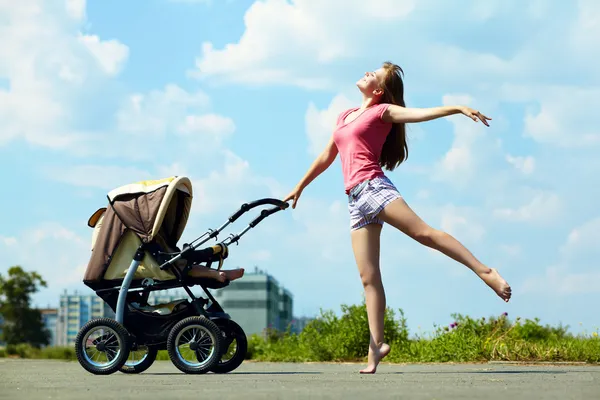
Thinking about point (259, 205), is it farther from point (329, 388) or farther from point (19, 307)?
point (19, 307)

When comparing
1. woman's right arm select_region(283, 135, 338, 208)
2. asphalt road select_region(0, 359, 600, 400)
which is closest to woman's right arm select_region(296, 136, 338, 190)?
woman's right arm select_region(283, 135, 338, 208)

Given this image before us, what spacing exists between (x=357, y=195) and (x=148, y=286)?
206cm

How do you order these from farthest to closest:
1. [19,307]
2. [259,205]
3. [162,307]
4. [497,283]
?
[19,307]
[162,307]
[259,205]
[497,283]

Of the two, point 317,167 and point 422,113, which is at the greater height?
point 422,113

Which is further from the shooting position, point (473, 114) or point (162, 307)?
point (162, 307)

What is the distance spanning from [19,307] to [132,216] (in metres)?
37.0

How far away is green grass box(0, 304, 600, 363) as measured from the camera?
941 cm

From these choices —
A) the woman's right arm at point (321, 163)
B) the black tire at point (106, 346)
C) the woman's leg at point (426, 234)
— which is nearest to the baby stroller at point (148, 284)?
the black tire at point (106, 346)

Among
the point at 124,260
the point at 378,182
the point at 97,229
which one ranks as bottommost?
the point at 124,260

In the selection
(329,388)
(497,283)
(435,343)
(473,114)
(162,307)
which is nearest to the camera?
(329,388)

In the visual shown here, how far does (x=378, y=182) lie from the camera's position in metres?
6.72

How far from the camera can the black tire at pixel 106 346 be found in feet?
24.2

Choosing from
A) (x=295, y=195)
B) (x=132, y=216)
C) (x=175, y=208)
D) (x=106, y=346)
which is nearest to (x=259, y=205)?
(x=295, y=195)

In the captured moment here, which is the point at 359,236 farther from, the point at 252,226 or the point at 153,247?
the point at 153,247
